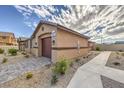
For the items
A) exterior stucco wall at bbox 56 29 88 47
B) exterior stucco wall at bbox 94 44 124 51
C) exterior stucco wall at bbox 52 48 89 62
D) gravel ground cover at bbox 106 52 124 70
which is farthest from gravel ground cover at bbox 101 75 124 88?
exterior stucco wall at bbox 94 44 124 51

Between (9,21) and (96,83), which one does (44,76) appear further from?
(9,21)

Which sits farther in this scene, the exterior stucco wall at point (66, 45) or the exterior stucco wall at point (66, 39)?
the exterior stucco wall at point (66, 39)

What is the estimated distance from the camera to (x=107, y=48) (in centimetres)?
2497

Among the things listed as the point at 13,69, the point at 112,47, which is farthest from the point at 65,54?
the point at 112,47

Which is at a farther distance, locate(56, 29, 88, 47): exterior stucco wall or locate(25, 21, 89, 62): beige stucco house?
locate(56, 29, 88, 47): exterior stucco wall

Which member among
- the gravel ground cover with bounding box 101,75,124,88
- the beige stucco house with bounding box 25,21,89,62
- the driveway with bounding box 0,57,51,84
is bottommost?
the gravel ground cover with bounding box 101,75,124,88

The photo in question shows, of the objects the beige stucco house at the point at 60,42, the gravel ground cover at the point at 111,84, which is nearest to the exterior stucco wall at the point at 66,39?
the beige stucco house at the point at 60,42

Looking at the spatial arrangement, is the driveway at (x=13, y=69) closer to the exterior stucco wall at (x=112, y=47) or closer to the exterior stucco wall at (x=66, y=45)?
the exterior stucco wall at (x=66, y=45)

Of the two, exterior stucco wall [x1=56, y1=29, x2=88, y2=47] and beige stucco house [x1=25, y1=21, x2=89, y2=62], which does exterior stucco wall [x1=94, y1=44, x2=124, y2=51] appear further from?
exterior stucco wall [x1=56, y1=29, x2=88, y2=47]

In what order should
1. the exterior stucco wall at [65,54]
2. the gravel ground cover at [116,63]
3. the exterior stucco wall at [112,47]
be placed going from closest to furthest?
the gravel ground cover at [116,63] < the exterior stucco wall at [65,54] < the exterior stucco wall at [112,47]
